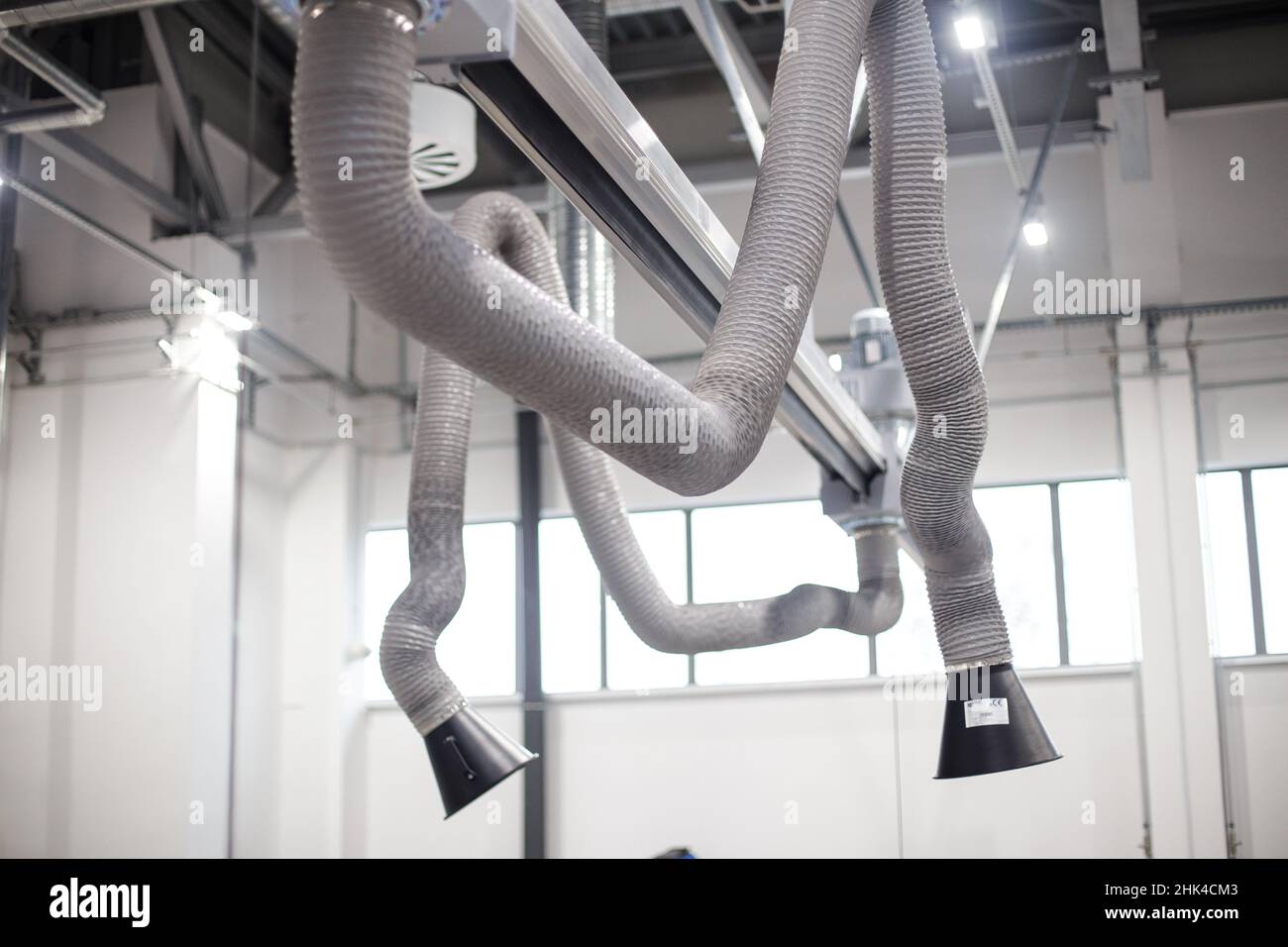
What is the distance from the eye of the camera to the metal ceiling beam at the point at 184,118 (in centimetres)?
939

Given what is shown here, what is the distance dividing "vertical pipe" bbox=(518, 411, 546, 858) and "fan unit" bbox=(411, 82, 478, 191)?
4601 millimetres

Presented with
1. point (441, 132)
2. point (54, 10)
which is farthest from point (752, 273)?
point (54, 10)

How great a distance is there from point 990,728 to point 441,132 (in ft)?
17.0

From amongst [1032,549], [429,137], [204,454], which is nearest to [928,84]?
[429,137]

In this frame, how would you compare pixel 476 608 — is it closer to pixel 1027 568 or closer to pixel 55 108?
pixel 1027 568

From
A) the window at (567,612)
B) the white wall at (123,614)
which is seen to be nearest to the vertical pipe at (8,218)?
the white wall at (123,614)

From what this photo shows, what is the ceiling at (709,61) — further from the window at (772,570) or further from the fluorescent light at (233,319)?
the window at (772,570)

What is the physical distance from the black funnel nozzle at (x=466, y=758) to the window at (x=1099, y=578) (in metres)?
9.09

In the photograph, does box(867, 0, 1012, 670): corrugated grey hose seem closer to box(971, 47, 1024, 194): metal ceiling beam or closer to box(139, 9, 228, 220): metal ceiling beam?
box(971, 47, 1024, 194): metal ceiling beam

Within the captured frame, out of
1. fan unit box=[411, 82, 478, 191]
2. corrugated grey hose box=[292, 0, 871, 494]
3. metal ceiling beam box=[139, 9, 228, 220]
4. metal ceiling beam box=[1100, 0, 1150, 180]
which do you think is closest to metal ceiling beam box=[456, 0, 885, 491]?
corrugated grey hose box=[292, 0, 871, 494]

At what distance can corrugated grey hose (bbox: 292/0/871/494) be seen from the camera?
47.7 inches

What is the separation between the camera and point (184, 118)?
31.6 ft

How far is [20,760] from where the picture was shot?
31.6ft
